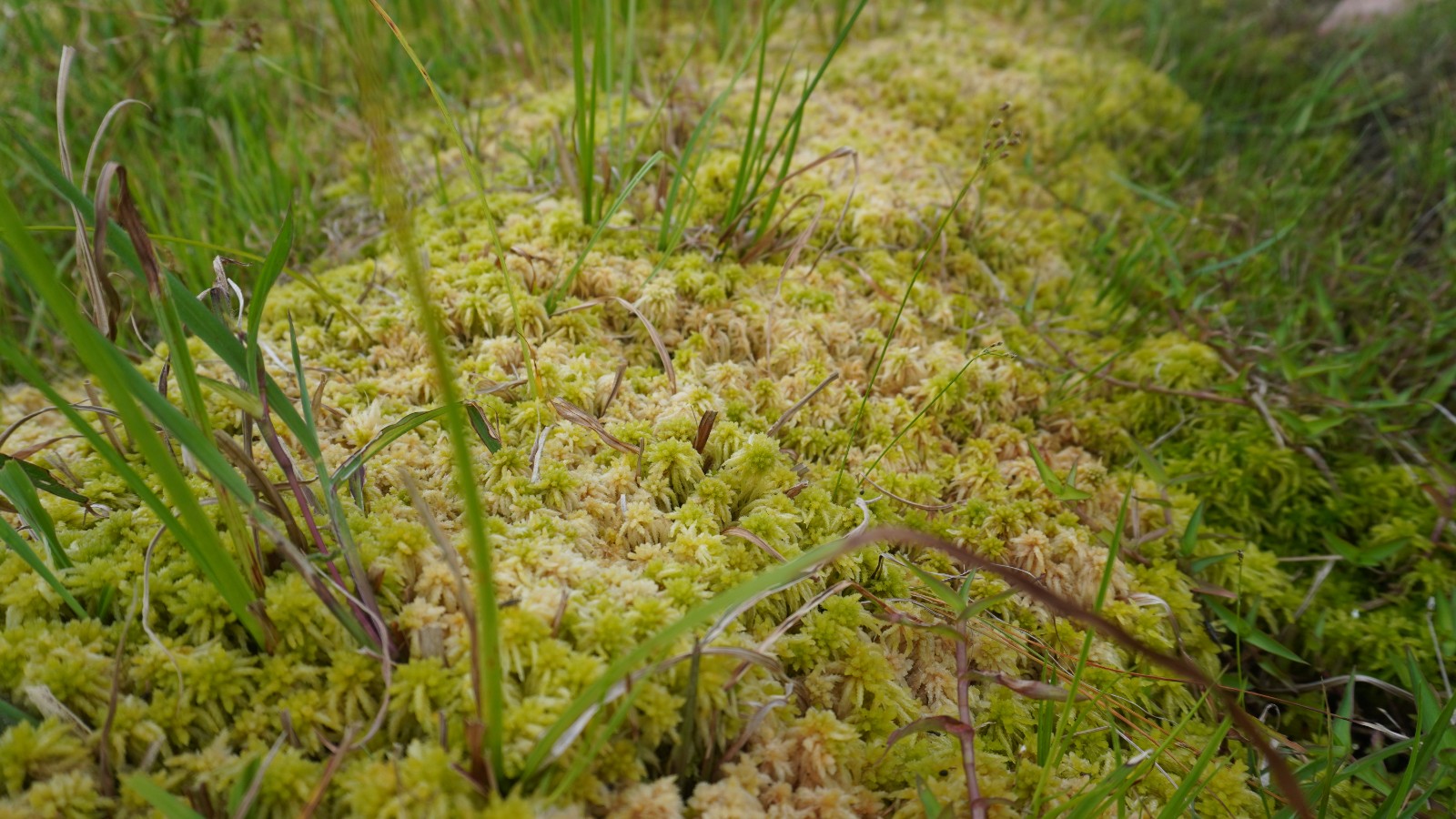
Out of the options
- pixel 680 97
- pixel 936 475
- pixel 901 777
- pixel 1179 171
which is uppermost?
pixel 680 97

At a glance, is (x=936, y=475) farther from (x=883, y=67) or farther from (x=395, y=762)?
(x=883, y=67)

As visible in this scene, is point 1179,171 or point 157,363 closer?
point 157,363

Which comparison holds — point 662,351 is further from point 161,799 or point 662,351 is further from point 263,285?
point 161,799

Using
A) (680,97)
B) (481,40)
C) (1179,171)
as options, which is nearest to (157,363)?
(680,97)

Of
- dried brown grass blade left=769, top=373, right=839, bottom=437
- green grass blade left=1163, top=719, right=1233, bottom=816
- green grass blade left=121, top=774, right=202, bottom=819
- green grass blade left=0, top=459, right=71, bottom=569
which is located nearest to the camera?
green grass blade left=121, top=774, right=202, bottom=819

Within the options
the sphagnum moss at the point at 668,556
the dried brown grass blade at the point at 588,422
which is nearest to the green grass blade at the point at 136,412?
the sphagnum moss at the point at 668,556

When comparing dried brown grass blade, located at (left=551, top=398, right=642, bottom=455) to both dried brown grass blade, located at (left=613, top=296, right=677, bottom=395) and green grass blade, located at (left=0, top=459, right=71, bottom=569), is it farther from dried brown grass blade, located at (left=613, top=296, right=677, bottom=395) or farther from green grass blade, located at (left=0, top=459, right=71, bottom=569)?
green grass blade, located at (left=0, top=459, right=71, bottom=569)

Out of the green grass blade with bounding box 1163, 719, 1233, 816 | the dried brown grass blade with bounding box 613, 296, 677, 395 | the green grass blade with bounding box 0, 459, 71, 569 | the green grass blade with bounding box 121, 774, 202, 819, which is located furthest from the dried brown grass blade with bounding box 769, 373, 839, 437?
the green grass blade with bounding box 0, 459, 71, 569

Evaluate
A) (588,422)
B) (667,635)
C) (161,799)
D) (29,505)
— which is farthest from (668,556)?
(29,505)

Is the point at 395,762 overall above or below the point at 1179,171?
below
